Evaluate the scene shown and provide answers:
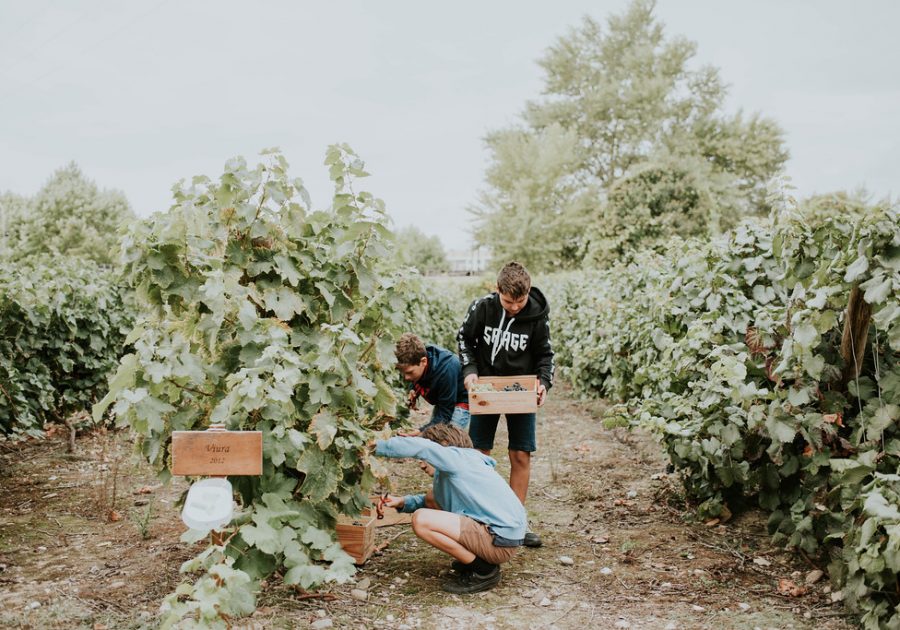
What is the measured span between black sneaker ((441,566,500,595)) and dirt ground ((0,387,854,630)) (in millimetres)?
53

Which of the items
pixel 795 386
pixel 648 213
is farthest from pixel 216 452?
pixel 648 213

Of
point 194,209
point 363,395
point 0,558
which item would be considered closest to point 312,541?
point 363,395

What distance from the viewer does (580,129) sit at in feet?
135

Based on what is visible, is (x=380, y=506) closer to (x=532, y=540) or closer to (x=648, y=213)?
(x=532, y=540)

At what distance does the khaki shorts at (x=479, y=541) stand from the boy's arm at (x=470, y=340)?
3.91 ft

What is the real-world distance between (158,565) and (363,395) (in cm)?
147

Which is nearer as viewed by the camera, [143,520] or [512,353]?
[143,520]

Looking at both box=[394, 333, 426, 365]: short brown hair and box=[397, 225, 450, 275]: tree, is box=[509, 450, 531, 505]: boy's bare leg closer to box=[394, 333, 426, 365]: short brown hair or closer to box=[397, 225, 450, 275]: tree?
box=[394, 333, 426, 365]: short brown hair

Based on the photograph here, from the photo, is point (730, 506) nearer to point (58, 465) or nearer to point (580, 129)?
point (58, 465)

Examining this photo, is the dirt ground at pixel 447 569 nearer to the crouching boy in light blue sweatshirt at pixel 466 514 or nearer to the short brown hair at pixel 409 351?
the crouching boy in light blue sweatshirt at pixel 466 514

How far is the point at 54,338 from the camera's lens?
6566 mm

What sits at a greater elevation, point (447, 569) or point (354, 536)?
point (354, 536)

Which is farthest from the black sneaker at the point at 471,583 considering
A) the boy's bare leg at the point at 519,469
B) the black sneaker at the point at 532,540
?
the boy's bare leg at the point at 519,469

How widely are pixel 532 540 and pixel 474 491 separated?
94 cm
